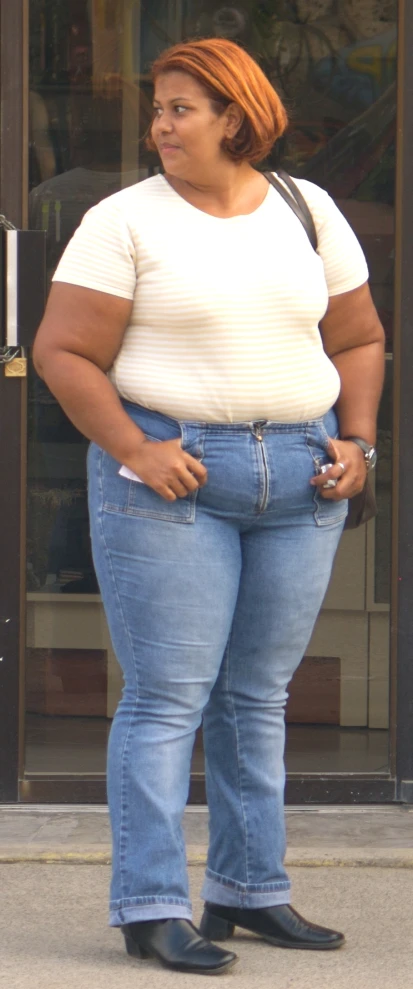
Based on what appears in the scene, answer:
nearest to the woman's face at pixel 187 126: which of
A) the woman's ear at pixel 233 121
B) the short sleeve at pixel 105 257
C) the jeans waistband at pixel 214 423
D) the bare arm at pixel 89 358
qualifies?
the woman's ear at pixel 233 121

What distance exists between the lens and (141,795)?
2.63 m

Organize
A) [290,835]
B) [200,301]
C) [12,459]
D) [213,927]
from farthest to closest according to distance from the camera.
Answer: [12,459], [290,835], [213,927], [200,301]

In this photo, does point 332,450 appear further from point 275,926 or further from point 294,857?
point 294,857

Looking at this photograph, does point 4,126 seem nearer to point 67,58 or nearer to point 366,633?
point 67,58

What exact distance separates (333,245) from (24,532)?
4.68 ft

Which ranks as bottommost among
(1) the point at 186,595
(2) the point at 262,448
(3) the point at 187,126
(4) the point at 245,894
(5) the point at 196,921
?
(5) the point at 196,921

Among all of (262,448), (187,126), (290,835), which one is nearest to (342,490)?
(262,448)

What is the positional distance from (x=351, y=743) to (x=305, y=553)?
1.63 metres

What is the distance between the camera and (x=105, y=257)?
257 cm

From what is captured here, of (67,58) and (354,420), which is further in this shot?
(67,58)

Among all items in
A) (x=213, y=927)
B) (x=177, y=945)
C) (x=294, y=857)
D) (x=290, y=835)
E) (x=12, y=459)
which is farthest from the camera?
(x=12, y=459)

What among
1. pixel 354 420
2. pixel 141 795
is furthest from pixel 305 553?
pixel 141 795

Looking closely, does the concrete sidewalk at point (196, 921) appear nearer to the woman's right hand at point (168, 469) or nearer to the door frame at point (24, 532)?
the door frame at point (24, 532)

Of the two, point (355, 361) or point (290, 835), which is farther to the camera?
point (290, 835)
